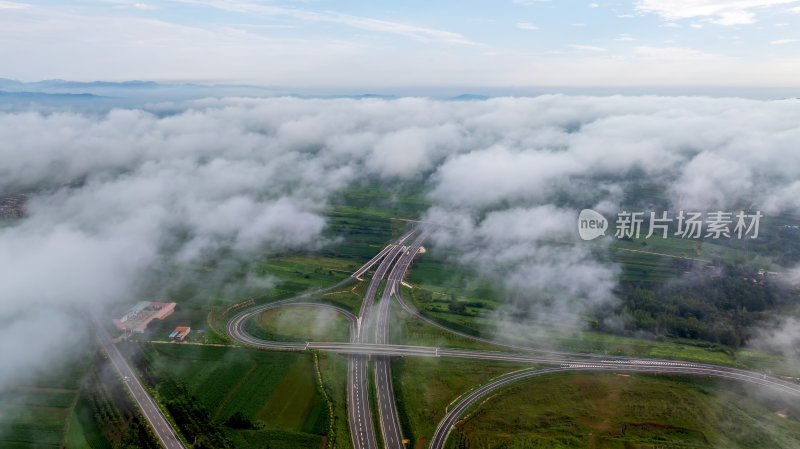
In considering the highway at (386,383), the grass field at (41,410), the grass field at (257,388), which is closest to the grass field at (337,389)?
the grass field at (257,388)

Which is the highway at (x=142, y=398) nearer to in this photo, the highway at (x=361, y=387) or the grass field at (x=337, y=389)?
the grass field at (x=337, y=389)

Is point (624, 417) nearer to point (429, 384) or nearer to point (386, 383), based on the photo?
point (429, 384)

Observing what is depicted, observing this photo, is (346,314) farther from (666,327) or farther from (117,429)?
(666,327)

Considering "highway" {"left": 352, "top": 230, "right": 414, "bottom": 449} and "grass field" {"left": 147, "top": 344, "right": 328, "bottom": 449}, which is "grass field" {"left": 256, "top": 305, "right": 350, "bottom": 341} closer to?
"highway" {"left": 352, "top": 230, "right": 414, "bottom": 449}

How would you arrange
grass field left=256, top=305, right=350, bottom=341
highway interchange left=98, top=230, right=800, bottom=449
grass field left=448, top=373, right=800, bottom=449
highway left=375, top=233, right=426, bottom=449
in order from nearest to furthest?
1. grass field left=448, top=373, right=800, bottom=449
2. highway left=375, top=233, right=426, bottom=449
3. highway interchange left=98, top=230, right=800, bottom=449
4. grass field left=256, top=305, right=350, bottom=341

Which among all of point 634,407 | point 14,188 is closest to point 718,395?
point 634,407

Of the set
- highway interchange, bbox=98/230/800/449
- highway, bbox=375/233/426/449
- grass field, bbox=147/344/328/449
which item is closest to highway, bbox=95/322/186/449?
highway interchange, bbox=98/230/800/449
